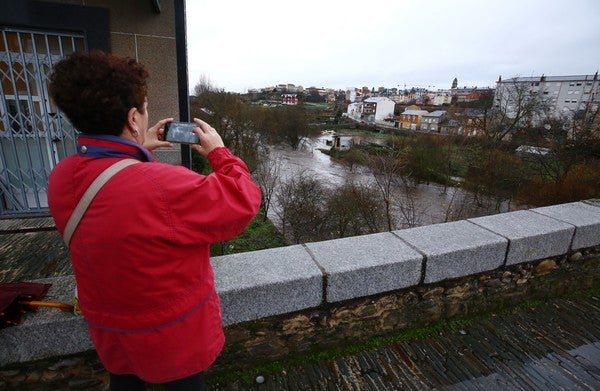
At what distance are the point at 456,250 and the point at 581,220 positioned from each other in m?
1.42

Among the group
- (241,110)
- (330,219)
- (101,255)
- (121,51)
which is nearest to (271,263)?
(101,255)

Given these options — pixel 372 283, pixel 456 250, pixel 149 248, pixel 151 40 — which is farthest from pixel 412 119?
pixel 149 248

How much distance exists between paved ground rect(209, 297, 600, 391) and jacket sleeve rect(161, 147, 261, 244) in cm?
129

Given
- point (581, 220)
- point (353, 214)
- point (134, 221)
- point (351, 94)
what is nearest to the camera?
point (134, 221)

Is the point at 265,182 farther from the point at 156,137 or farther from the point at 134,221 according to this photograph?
the point at 134,221

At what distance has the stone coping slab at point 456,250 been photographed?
2205 mm

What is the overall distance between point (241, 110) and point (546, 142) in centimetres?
2466

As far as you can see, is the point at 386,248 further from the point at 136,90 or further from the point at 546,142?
the point at 546,142

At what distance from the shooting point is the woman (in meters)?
0.98

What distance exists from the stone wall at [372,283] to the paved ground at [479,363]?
14 cm

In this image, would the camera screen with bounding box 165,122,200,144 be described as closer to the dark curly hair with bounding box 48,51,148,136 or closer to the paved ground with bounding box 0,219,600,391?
the dark curly hair with bounding box 48,51,148,136

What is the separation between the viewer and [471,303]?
2.47 m

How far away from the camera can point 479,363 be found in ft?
6.95

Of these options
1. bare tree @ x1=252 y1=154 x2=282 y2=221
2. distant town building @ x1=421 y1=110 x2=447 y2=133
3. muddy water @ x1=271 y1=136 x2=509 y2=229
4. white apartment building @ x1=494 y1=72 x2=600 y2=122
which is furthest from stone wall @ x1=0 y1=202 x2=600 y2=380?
distant town building @ x1=421 y1=110 x2=447 y2=133
